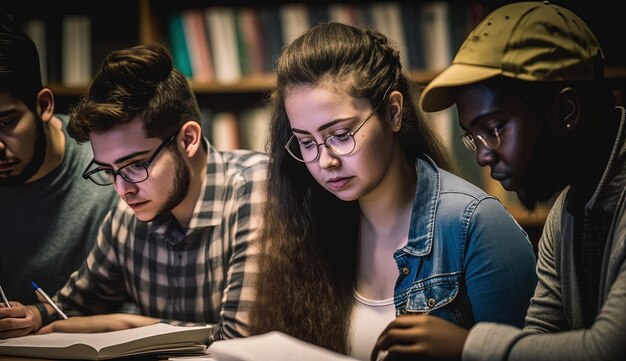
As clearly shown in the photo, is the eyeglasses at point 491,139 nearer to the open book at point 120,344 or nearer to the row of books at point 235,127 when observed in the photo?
the open book at point 120,344

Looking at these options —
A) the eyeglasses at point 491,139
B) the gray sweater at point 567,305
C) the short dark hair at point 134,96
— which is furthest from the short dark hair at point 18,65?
the gray sweater at point 567,305

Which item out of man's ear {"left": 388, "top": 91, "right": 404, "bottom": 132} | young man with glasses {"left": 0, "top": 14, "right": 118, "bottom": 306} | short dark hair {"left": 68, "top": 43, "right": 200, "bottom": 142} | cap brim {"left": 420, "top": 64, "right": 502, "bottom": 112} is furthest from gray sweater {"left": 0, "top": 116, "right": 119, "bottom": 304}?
cap brim {"left": 420, "top": 64, "right": 502, "bottom": 112}

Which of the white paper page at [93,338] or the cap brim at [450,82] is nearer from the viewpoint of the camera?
the cap brim at [450,82]

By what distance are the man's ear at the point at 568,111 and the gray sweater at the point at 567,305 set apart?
0.25ft

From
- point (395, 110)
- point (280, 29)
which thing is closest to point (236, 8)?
point (280, 29)

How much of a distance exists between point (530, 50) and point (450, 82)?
0.45 feet

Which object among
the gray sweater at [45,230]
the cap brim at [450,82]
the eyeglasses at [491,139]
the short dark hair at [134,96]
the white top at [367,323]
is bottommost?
the white top at [367,323]

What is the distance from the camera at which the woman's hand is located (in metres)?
1.09

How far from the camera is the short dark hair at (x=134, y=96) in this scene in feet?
5.39

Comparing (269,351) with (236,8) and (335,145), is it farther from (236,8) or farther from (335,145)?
(236,8)

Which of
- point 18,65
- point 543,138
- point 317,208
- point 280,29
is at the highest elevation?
point 280,29

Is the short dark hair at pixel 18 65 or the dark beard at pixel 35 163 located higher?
the short dark hair at pixel 18 65

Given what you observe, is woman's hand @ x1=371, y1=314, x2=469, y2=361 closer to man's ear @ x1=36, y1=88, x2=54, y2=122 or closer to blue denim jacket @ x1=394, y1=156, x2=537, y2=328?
blue denim jacket @ x1=394, y1=156, x2=537, y2=328

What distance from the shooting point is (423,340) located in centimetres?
110
